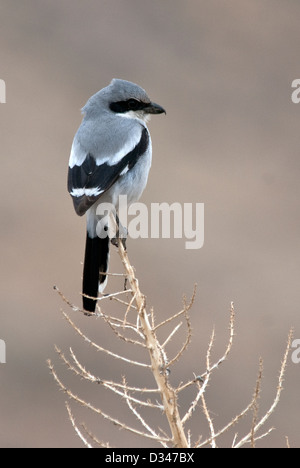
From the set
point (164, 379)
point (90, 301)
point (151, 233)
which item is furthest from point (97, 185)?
point (151, 233)

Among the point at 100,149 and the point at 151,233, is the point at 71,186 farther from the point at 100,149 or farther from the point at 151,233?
the point at 151,233

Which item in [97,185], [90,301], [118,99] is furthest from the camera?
[118,99]

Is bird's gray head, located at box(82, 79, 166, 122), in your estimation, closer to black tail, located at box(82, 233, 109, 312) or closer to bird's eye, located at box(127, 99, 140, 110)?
bird's eye, located at box(127, 99, 140, 110)

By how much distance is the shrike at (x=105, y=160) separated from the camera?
3.06 m

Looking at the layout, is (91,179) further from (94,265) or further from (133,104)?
(133,104)

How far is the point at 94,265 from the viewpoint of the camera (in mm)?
3033

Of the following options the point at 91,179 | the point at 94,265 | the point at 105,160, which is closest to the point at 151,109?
the point at 105,160

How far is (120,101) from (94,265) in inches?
32.7

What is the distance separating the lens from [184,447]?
1901mm

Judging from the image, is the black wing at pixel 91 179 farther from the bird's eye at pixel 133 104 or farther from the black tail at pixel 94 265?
the bird's eye at pixel 133 104

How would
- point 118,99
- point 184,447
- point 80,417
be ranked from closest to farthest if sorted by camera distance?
point 184,447
point 118,99
point 80,417

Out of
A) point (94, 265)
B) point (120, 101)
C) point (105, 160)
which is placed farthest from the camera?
point (120, 101)

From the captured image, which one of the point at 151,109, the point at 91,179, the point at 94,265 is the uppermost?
the point at 151,109
